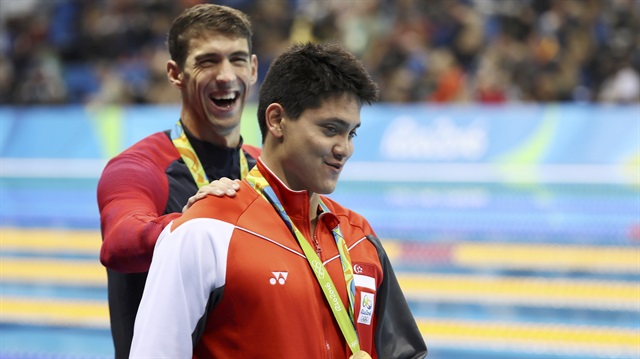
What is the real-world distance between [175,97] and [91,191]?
1312 mm

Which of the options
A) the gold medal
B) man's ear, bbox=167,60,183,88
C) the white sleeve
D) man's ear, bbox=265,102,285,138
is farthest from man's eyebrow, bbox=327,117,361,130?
man's ear, bbox=167,60,183,88

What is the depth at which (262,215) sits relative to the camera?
2.09 meters

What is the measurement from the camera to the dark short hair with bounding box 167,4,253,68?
118 inches

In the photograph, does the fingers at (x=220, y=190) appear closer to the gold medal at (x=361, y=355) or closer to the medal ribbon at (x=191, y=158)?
the gold medal at (x=361, y=355)

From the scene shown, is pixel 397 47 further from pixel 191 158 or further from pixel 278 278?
pixel 278 278

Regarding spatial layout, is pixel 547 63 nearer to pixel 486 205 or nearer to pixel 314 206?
pixel 486 205

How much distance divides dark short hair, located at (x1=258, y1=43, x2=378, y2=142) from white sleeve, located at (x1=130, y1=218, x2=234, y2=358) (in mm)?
335

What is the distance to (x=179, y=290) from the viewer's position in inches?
75.3

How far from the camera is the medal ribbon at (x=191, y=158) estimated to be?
2967 mm

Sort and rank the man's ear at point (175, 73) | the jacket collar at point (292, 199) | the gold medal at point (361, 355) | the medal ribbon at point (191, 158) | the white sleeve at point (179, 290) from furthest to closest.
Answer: the man's ear at point (175, 73) → the medal ribbon at point (191, 158) → the jacket collar at point (292, 199) → the gold medal at point (361, 355) → the white sleeve at point (179, 290)

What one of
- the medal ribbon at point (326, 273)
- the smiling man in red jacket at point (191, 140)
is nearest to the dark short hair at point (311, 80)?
the medal ribbon at point (326, 273)

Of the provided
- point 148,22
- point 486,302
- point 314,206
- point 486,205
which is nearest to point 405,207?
point 486,205

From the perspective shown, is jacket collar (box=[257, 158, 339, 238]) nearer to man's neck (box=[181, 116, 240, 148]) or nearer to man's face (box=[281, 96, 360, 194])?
man's face (box=[281, 96, 360, 194])

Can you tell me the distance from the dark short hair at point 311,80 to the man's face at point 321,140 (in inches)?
0.8
